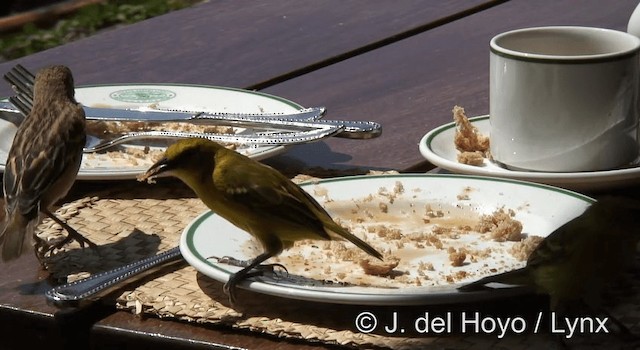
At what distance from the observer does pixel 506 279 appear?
1542mm

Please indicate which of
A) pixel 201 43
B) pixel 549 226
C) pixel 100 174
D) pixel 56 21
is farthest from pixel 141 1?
pixel 549 226

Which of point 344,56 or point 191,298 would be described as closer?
point 191,298

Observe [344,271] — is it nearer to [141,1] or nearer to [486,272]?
[486,272]

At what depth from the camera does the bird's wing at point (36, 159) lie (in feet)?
6.29

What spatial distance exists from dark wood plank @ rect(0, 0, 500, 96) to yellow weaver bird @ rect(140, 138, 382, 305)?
92 centimetres

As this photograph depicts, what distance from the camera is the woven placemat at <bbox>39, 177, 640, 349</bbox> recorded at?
1.48 metres

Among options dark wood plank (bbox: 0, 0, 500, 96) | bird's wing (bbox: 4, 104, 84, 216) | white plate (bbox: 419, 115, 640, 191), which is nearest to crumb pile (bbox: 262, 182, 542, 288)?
white plate (bbox: 419, 115, 640, 191)

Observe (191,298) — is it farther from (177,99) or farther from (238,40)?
(238,40)

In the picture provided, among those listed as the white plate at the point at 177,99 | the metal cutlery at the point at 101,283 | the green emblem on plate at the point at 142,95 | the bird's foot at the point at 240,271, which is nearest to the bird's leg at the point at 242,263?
the bird's foot at the point at 240,271

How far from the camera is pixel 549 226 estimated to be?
178 cm

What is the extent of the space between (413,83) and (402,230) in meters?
0.86

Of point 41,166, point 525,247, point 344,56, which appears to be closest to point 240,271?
point 525,247

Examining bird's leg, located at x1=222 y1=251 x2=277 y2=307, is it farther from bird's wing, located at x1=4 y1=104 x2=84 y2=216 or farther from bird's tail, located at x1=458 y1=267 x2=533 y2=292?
bird's wing, located at x1=4 y1=104 x2=84 y2=216

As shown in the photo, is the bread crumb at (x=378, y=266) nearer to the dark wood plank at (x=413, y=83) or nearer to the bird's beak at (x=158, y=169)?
the bird's beak at (x=158, y=169)
